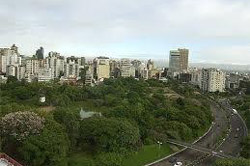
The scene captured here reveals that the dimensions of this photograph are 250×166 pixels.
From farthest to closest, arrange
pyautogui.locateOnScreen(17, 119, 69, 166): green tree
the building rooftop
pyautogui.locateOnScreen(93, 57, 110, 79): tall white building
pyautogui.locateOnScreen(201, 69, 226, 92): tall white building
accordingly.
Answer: pyautogui.locateOnScreen(93, 57, 110, 79): tall white building < pyautogui.locateOnScreen(201, 69, 226, 92): tall white building < pyautogui.locateOnScreen(17, 119, 69, 166): green tree < the building rooftop

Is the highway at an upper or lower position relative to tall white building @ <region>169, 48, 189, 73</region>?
lower

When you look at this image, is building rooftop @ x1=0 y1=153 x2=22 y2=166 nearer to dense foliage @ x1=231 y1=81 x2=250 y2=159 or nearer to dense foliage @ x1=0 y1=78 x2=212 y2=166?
dense foliage @ x1=0 y1=78 x2=212 y2=166

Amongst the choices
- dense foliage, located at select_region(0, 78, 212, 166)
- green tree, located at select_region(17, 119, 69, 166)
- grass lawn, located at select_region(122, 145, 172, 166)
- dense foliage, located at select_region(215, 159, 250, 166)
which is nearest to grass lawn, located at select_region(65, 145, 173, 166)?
grass lawn, located at select_region(122, 145, 172, 166)

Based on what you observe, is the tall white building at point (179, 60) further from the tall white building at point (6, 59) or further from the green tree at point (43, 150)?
the green tree at point (43, 150)

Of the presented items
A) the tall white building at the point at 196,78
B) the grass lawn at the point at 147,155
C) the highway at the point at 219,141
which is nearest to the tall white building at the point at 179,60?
the tall white building at the point at 196,78

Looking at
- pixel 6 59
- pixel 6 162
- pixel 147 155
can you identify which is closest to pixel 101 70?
pixel 6 59

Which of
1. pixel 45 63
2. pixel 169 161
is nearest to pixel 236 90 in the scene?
pixel 45 63
